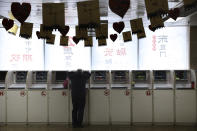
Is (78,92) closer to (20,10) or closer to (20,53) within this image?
(20,53)

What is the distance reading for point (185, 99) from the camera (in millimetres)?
7859

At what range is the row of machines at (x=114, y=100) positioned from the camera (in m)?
7.89

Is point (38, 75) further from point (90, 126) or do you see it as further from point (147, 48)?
point (147, 48)

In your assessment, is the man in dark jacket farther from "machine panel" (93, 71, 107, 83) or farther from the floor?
"machine panel" (93, 71, 107, 83)

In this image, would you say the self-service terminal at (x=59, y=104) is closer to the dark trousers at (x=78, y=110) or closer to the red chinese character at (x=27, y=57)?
the dark trousers at (x=78, y=110)

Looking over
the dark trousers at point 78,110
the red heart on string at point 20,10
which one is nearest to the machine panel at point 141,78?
the dark trousers at point 78,110

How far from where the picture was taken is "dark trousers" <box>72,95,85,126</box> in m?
7.58

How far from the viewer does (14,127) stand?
7.68 m

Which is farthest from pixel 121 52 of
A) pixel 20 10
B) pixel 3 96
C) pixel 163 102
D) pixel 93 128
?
pixel 20 10

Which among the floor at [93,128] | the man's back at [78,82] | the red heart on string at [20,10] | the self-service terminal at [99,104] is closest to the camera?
the red heart on string at [20,10]

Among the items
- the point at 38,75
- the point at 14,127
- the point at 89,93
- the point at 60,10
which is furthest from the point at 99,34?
the point at 14,127

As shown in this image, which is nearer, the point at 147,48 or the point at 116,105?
the point at 116,105

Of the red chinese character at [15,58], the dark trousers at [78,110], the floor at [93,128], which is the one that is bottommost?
the floor at [93,128]

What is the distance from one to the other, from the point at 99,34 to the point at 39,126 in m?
3.34
